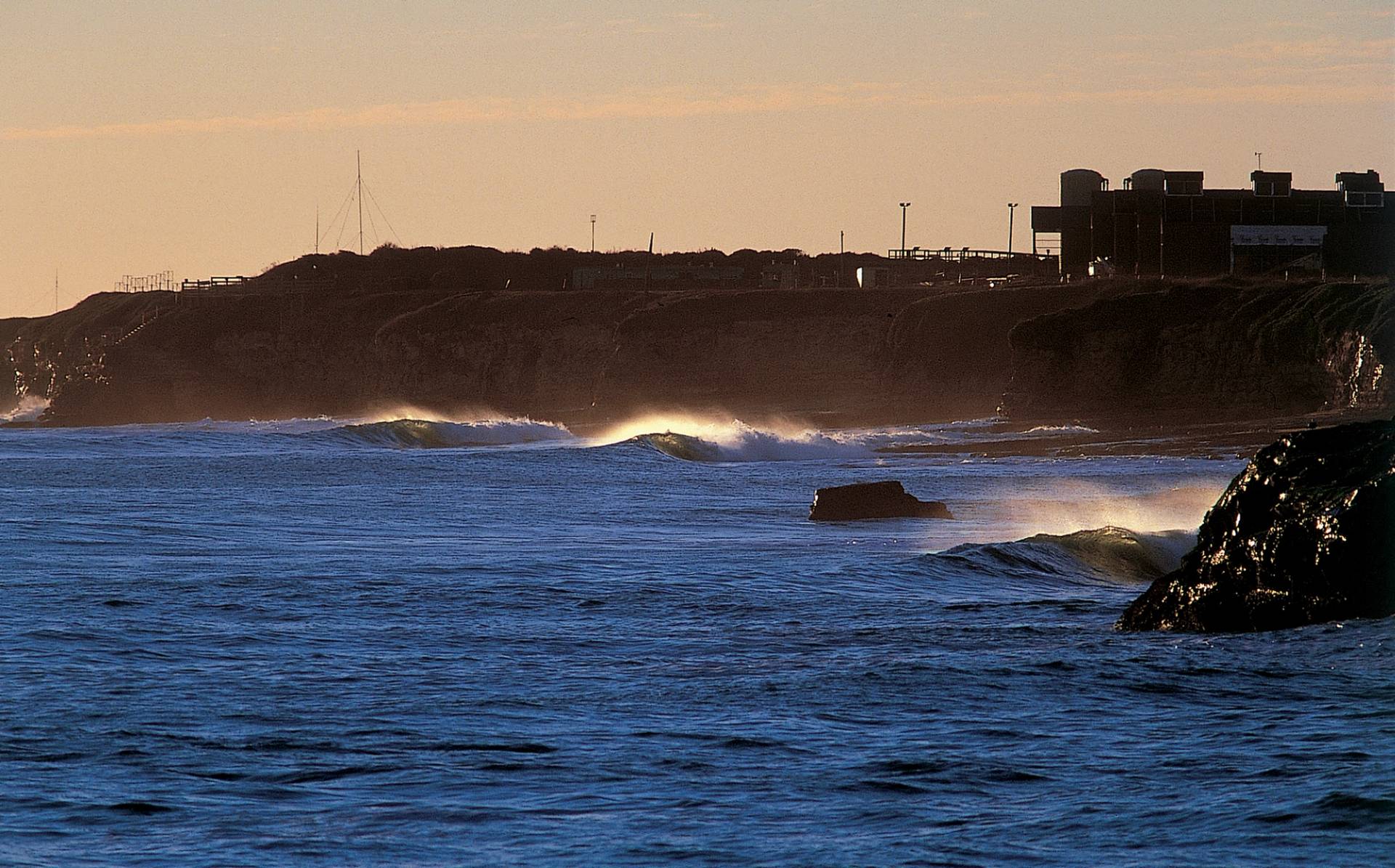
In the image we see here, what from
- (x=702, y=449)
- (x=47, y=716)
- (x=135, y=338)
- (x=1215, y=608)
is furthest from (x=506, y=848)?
(x=135, y=338)

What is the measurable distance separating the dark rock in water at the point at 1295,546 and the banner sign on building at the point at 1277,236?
74280 mm

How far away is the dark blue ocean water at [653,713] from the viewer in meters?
8.15

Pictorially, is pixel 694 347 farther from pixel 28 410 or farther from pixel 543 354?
pixel 28 410

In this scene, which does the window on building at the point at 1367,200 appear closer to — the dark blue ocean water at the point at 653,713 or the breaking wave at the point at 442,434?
the breaking wave at the point at 442,434

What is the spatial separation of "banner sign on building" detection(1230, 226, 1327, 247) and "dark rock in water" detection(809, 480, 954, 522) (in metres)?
61.4

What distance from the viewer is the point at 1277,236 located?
85.2m

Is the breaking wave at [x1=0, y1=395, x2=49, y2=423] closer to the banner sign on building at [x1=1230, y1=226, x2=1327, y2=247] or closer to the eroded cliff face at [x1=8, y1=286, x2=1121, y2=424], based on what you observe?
the eroded cliff face at [x1=8, y1=286, x2=1121, y2=424]

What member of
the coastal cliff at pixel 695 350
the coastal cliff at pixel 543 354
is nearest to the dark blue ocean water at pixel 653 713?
the coastal cliff at pixel 695 350

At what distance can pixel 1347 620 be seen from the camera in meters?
13.0

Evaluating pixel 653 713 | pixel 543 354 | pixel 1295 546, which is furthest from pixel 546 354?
pixel 653 713

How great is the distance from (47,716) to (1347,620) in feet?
28.4

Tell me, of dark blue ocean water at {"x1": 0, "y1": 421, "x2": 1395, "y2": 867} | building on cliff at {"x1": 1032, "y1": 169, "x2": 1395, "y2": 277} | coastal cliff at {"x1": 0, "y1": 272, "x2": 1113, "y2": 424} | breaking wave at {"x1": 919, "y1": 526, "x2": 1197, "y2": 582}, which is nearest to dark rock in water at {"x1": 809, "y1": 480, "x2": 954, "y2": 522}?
dark blue ocean water at {"x1": 0, "y1": 421, "x2": 1395, "y2": 867}

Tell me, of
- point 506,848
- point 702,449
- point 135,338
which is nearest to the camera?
point 506,848

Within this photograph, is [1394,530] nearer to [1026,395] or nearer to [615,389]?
[1026,395]
